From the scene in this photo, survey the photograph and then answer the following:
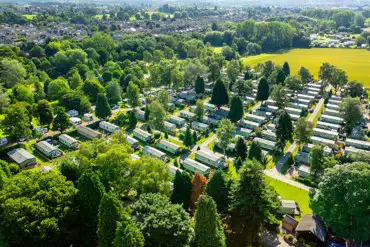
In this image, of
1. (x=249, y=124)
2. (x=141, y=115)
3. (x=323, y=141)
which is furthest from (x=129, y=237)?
(x=141, y=115)

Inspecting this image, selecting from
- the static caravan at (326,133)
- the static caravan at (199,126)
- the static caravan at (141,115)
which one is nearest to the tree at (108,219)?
the static caravan at (199,126)

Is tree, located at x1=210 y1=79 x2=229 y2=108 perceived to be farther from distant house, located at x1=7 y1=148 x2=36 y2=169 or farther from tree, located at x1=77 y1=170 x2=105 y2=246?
tree, located at x1=77 y1=170 x2=105 y2=246

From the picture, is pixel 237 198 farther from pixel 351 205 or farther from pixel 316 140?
pixel 316 140

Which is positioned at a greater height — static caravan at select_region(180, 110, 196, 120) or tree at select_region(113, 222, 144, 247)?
tree at select_region(113, 222, 144, 247)

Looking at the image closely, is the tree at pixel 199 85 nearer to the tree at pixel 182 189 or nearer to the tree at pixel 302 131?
the tree at pixel 302 131

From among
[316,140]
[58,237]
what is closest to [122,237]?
[58,237]

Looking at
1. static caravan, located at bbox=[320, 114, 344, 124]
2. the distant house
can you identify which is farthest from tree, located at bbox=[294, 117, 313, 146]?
the distant house

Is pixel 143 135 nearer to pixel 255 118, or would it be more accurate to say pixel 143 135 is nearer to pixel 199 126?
pixel 199 126
